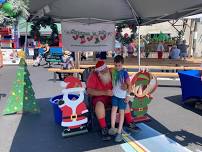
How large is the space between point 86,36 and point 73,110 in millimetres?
2745

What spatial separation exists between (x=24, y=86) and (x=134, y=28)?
341 cm

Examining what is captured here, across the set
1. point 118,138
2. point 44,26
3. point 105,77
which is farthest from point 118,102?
point 44,26

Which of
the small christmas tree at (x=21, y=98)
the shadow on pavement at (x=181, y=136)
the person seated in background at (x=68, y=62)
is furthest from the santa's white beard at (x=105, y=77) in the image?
the person seated in background at (x=68, y=62)

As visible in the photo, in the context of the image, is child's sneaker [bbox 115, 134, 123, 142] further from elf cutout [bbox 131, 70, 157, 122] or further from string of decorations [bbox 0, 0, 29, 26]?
string of decorations [bbox 0, 0, 29, 26]

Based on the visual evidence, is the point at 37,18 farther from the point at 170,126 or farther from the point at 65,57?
the point at 65,57

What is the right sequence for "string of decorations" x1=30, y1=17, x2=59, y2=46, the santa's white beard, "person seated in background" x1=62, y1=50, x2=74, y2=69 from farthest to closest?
"person seated in background" x1=62, y1=50, x2=74, y2=69, "string of decorations" x1=30, y1=17, x2=59, y2=46, the santa's white beard

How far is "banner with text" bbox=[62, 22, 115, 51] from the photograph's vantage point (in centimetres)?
721

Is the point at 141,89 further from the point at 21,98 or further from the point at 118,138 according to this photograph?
the point at 21,98

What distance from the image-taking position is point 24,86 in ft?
22.5

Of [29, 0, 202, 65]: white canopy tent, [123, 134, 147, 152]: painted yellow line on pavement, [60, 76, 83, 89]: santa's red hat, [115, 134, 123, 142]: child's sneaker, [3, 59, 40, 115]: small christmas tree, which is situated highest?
[29, 0, 202, 65]: white canopy tent

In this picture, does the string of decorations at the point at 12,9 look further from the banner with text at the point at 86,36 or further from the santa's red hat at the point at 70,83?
the banner with text at the point at 86,36

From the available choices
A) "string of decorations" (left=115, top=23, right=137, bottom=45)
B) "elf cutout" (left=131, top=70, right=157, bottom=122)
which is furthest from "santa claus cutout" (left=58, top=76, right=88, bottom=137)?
"string of decorations" (left=115, top=23, right=137, bottom=45)

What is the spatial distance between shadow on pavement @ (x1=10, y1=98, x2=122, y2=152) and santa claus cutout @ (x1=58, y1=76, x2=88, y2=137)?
184 millimetres

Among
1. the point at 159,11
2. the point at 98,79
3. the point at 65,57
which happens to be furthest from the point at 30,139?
the point at 65,57
